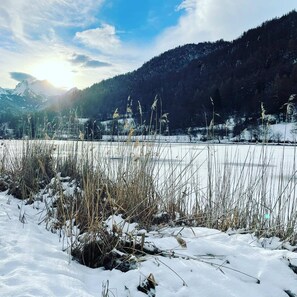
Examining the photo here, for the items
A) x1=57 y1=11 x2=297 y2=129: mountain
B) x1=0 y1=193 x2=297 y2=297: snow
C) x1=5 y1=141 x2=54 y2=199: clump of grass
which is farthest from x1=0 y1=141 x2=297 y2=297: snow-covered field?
x1=57 y1=11 x2=297 y2=129: mountain

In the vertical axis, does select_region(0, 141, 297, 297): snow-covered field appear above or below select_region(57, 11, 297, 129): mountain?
below

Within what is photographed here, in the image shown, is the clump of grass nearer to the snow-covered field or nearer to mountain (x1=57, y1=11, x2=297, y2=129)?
the snow-covered field

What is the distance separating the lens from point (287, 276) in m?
1.96

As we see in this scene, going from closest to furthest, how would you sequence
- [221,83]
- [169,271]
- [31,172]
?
[169,271] < [31,172] < [221,83]

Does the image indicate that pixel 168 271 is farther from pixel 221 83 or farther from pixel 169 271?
pixel 221 83

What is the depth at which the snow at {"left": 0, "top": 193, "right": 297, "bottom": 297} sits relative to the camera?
5.80ft

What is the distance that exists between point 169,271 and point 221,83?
3149 inches

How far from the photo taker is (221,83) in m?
78.2

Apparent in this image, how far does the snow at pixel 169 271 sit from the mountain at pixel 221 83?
2022 inches

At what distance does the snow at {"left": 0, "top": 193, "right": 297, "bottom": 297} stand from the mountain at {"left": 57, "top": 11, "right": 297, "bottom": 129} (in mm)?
51365

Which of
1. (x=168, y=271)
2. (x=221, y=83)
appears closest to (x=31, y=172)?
(x=168, y=271)

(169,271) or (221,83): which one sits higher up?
(221,83)

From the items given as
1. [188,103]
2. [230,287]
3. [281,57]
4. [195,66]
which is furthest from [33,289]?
[195,66]

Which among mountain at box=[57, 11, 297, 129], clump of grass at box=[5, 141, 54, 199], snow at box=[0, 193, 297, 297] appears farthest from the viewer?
mountain at box=[57, 11, 297, 129]
